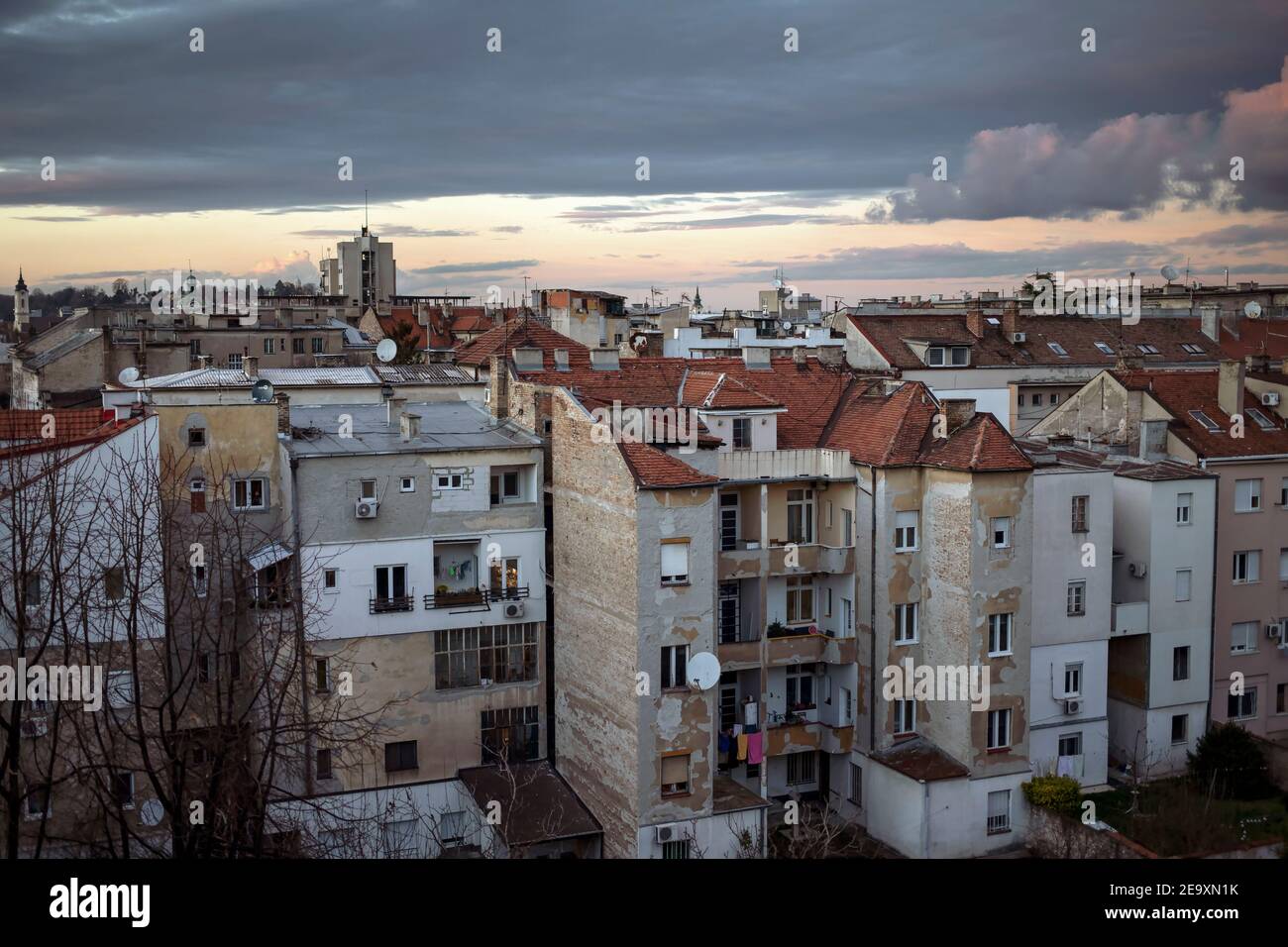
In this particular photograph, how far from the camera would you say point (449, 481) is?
22531 mm

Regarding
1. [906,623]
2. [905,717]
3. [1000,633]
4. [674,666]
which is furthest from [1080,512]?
[674,666]

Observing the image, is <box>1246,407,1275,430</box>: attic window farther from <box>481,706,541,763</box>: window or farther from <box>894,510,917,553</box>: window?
<box>481,706,541,763</box>: window

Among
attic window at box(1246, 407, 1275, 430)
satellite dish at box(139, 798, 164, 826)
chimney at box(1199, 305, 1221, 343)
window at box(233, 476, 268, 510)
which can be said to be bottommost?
satellite dish at box(139, 798, 164, 826)

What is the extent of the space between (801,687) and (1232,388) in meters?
12.9

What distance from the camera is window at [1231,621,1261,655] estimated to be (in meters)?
27.2

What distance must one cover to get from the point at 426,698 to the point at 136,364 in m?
21.0

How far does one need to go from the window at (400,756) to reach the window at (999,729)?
1010cm

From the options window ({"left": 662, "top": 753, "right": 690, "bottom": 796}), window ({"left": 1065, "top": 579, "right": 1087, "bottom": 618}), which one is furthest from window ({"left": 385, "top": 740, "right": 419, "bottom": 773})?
window ({"left": 1065, "top": 579, "right": 1087, "bottom": 618})

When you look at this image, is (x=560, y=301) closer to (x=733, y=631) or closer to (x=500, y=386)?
(x=500, y=386)

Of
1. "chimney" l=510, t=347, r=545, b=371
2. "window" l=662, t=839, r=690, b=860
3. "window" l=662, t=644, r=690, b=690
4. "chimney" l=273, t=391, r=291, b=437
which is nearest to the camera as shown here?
"window" l=662, t=839, r=690, b=860

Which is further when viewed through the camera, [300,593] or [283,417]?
[283,417]

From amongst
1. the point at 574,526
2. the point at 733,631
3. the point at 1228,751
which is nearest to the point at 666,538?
the point at 574,526

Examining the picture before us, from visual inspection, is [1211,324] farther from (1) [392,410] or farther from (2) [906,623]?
(1) [392,410]

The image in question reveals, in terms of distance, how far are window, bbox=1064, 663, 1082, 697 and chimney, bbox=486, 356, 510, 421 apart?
1203 cm
